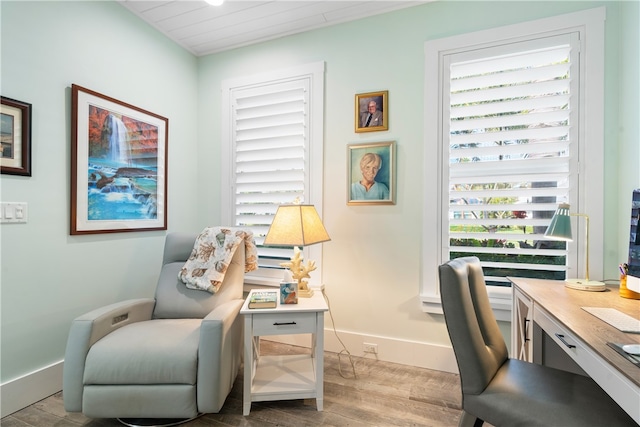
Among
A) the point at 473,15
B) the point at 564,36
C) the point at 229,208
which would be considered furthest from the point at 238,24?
the point at 564,36

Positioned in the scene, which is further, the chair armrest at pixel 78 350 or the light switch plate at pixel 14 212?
the light switch plate at pixel 14 212

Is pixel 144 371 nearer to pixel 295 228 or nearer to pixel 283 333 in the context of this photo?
pixel 283 333

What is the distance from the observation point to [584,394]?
1091 mm

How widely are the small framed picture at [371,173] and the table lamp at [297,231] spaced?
514 millimetres

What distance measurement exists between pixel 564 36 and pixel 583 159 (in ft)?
2.53

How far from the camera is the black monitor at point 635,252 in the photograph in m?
1.29

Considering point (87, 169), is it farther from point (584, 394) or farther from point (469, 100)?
point (584, 394)

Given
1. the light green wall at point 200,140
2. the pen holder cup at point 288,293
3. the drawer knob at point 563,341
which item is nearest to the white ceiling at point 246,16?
the light green wall at point 200,140

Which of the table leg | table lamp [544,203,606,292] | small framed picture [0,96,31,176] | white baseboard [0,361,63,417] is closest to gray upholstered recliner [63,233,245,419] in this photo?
the table leg

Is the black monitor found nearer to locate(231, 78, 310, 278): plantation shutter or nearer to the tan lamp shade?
the tan lamp shade

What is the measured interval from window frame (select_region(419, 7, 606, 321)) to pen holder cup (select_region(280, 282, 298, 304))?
0.97 metres

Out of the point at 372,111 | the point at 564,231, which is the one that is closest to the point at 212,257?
the point at 372,111

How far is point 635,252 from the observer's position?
131cm

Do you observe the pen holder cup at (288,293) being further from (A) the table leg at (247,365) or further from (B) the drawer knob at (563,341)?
(B) the drawer knob at (563,341)
